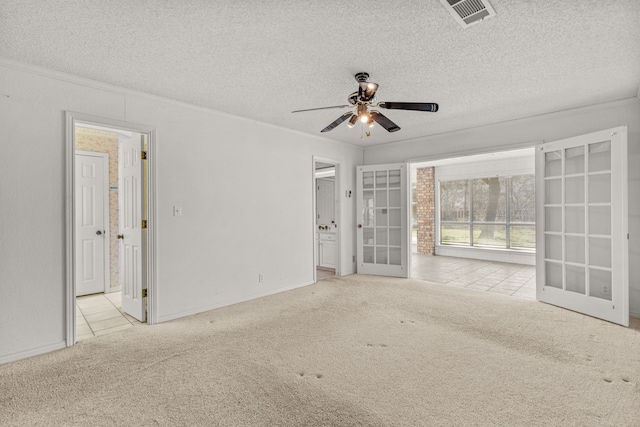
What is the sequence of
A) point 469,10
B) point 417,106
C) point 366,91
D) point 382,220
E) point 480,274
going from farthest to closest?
point 480,274, point 382,220, point 366,91, point 417,106, point 469,10

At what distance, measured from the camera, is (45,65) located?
271cm

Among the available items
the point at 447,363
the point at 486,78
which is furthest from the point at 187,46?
the point at 447,363

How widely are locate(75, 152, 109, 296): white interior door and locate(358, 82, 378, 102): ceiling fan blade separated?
4.45m

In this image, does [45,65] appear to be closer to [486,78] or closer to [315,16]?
[315,16]

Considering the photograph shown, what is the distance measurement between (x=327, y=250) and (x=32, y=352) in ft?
15.9

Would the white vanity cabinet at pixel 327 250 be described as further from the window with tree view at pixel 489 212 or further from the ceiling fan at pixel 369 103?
the window with tree view at pixel 489 212

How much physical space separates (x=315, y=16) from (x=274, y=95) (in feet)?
4.96

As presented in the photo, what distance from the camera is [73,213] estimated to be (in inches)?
117

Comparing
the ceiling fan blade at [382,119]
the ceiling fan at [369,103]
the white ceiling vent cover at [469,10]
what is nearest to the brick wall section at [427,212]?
the ceiling fan blade at [382,119]

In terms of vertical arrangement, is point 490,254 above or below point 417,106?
below

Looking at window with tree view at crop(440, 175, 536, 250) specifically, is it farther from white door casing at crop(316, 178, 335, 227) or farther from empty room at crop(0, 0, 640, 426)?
white door casing at crop(316, 178, 335, 227)

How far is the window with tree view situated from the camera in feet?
25.1

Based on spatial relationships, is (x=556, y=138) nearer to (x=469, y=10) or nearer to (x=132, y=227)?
(x=469, y=10)

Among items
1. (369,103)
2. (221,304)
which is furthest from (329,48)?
(221,304)
